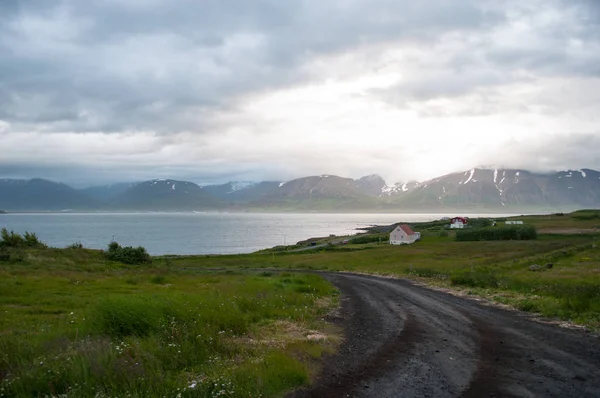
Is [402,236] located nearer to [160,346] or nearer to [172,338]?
[172,338]

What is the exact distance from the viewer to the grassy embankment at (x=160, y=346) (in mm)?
8203

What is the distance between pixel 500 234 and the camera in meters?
109

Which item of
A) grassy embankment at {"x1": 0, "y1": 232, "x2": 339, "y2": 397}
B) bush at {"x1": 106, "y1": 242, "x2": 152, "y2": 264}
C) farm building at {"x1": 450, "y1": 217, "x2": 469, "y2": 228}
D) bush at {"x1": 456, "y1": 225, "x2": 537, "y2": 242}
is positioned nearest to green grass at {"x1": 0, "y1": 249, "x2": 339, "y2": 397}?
grassy embankment at {"x1": 0, "y1": 232, "x2": 339, "y2": 397}

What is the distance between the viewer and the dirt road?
29.5 feet

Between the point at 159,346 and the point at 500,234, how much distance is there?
366 ft

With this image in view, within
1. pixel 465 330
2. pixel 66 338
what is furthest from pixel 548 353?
Answer: pixel 66 338

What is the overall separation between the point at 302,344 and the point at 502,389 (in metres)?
5.10

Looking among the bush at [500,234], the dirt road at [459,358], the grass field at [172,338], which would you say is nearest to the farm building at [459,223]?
the bush at [500,234]

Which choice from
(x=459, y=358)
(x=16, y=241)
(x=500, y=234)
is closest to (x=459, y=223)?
(x=500, y=234)

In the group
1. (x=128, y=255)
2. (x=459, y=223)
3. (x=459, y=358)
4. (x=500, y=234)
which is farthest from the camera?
(x=459, y=223)

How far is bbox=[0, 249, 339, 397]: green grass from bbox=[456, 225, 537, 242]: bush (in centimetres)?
9697

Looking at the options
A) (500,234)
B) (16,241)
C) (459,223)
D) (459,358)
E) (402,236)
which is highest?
(16,241)

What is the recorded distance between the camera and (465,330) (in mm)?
14773

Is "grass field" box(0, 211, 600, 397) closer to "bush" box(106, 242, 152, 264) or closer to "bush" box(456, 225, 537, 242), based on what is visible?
"bush" box(106, 242, 152, 264)
